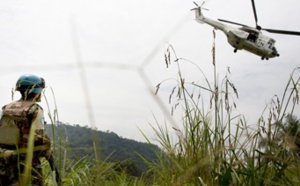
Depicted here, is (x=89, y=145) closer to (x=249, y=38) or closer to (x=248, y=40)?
(x=249, y=38)

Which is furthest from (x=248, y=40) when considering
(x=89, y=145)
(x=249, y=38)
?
(x=89, y=145)

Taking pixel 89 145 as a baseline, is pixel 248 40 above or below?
above

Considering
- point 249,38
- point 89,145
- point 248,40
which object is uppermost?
point 248,40

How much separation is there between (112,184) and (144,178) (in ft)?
1.99

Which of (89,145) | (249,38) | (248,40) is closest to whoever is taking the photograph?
(89,145)

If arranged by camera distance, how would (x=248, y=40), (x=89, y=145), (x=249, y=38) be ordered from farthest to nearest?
(x=248, y=40)
(x=249, y=38)
(x=89, y=145)

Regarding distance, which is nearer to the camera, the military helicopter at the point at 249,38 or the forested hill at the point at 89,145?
the forested hill at the point at 89,145

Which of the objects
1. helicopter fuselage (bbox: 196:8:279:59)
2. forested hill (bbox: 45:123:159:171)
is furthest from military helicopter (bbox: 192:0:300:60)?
forested hill (bbox: 45:123:159:171)

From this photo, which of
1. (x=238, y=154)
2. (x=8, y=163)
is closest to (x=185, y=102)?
(x=238, y=154)

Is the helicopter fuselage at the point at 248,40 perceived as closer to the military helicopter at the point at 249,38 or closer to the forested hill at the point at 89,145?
the military helicopter at the point at 249,38

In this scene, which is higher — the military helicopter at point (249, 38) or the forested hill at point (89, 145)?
the military helicopter at point (249, 38)

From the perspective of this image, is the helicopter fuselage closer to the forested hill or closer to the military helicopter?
the military helicopter

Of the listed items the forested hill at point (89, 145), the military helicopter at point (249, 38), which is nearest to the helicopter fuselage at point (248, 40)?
the military helicopter at point (249, 38)

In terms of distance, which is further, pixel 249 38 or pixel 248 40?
pixel 248 40
